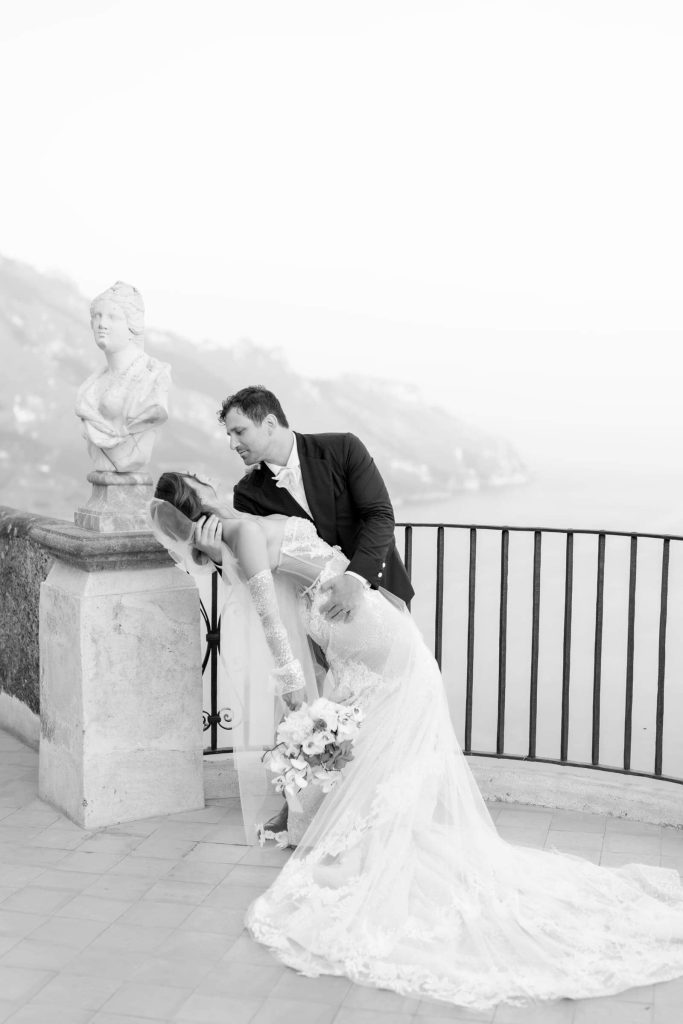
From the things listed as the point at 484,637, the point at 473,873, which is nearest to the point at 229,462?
the point at 484,637

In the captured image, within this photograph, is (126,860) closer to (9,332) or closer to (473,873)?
(473,873)

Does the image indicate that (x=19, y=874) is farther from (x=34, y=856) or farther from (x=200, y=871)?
(x=200, y=871)

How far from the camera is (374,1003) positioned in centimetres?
268

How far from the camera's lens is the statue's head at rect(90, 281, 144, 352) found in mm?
3881

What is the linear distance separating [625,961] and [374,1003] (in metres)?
0.65

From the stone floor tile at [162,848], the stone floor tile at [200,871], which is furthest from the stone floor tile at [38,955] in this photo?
the stone floor tile at [162,848]

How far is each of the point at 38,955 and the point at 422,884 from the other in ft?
3.42

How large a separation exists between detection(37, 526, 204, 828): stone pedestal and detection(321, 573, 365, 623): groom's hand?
75 centimetres

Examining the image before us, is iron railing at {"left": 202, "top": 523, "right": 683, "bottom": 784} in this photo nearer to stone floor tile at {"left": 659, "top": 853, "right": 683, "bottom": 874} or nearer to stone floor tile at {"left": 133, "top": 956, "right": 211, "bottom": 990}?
stone floor tile at {"left": 659, "top": 853, "right": 683, "bottom": 874}

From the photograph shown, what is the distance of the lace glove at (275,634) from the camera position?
3.32 meters

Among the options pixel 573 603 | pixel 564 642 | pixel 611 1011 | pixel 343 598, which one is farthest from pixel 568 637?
pixel 573 603

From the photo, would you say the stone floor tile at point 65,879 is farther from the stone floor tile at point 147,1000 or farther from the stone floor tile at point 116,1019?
the stone floor tile at point 116,1019

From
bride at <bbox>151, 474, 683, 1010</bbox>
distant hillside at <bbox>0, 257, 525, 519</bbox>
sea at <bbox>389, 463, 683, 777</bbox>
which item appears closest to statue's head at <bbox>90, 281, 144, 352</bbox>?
bride at <bbox>151, 474, 683, 1010</bbox>

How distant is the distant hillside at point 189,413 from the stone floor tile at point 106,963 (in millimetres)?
10409
